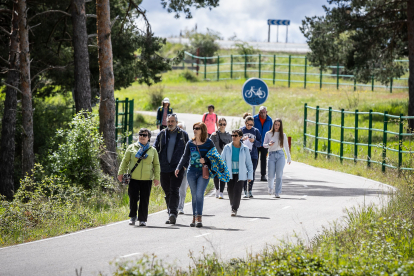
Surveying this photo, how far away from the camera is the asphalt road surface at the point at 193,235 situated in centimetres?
787

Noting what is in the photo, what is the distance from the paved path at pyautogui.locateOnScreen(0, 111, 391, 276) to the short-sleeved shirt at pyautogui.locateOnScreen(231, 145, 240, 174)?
935mm

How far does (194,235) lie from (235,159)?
245cm

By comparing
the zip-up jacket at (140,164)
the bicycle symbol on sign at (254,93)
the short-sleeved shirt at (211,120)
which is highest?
the bicycle symbol on sign at (254,93)

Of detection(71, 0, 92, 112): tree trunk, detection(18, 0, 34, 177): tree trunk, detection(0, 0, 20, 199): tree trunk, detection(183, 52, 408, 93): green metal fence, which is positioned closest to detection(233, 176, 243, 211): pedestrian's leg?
detection(71, 0, 92, 112): tree trunk

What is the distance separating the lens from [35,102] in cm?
2598

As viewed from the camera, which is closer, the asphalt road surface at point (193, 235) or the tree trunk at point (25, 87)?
the asphalt road surface at point (193, 235)

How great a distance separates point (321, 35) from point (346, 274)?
21.5 m

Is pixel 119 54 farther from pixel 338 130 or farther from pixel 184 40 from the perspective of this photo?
pixel 184 40

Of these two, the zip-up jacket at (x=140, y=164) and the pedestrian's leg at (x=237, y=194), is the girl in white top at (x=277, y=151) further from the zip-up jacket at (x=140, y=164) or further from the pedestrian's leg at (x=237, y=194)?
the zip-up jacket at (x=140, y=164)

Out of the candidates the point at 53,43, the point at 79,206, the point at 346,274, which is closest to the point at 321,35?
the point at 53,43

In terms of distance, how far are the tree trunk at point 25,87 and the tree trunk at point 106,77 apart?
9.94ft

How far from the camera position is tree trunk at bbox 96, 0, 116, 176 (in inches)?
646

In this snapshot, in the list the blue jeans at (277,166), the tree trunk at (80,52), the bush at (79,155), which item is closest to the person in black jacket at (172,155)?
the blue jeans at (277,166)

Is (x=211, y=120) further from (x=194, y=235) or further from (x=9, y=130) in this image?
(x=9, y=130)
